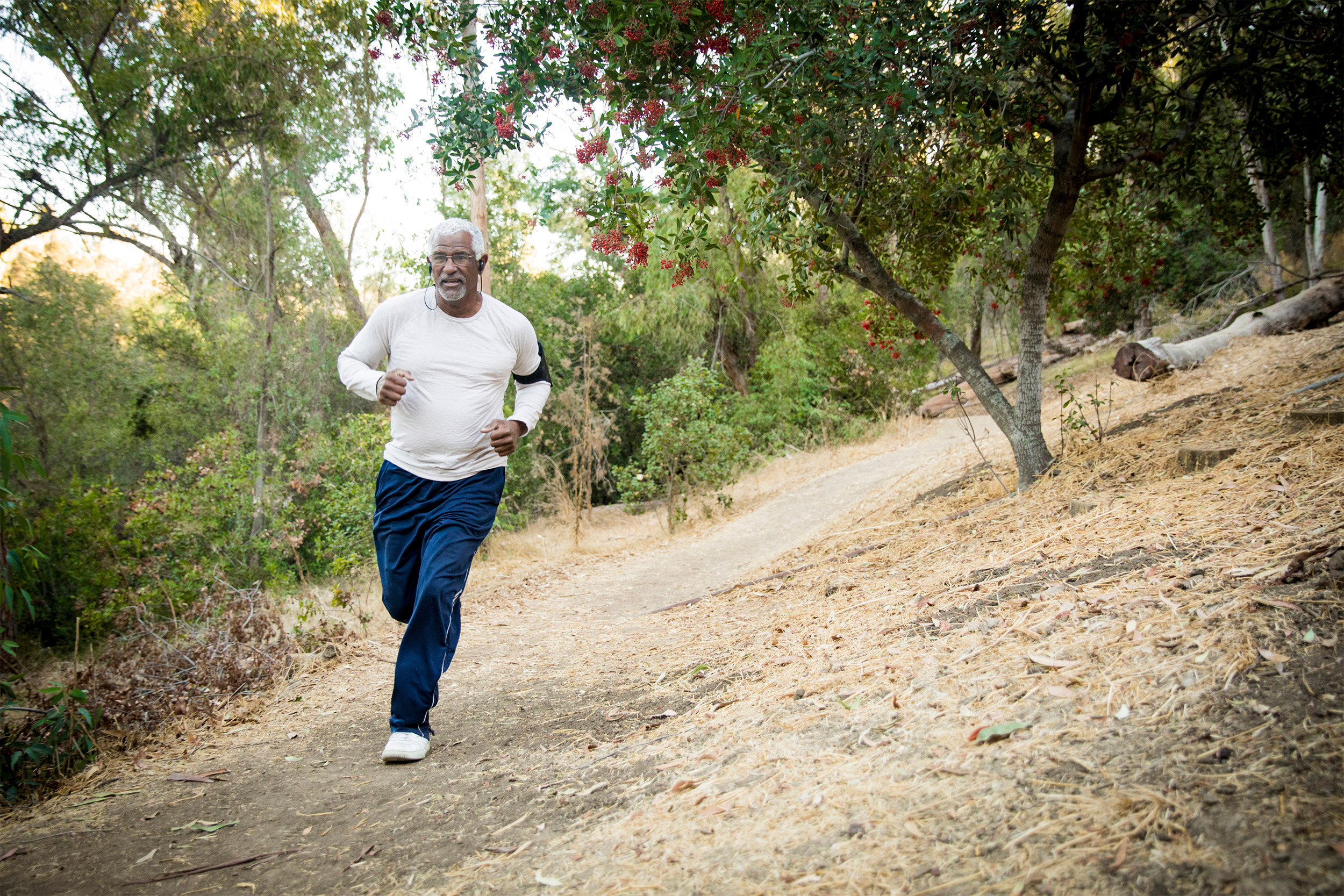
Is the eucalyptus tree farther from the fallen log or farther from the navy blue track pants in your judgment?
the fallen log

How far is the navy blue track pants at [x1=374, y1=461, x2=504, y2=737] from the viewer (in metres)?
3.27

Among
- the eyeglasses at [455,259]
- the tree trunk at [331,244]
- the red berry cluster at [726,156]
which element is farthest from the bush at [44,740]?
the tree trunk at [331,244]

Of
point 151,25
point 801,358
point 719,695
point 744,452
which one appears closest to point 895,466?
point 744,452

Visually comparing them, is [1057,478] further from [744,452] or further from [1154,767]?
[744,452]

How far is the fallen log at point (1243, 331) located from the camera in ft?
32.2

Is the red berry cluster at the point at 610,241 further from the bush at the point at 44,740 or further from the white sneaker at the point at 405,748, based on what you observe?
the bush at the point at 44,740

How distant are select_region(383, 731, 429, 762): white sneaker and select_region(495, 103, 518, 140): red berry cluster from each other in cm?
333

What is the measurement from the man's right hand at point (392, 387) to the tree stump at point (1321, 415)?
16.2ft

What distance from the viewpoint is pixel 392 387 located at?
3324 mm

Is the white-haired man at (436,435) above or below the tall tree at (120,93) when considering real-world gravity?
below

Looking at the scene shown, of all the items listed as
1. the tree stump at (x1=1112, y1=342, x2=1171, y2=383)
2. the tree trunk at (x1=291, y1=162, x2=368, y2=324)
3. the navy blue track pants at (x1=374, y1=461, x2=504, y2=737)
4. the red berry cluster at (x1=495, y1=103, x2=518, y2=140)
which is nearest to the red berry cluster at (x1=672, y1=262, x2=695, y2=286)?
the red berry cluster at (x1=495, y1=103, x2=518, y2=140)

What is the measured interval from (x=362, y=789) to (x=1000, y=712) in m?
2.22

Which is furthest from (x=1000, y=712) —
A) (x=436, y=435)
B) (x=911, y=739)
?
(x=436, y=435)

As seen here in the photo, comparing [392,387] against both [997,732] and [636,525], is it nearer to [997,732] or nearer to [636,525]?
[997,732]
